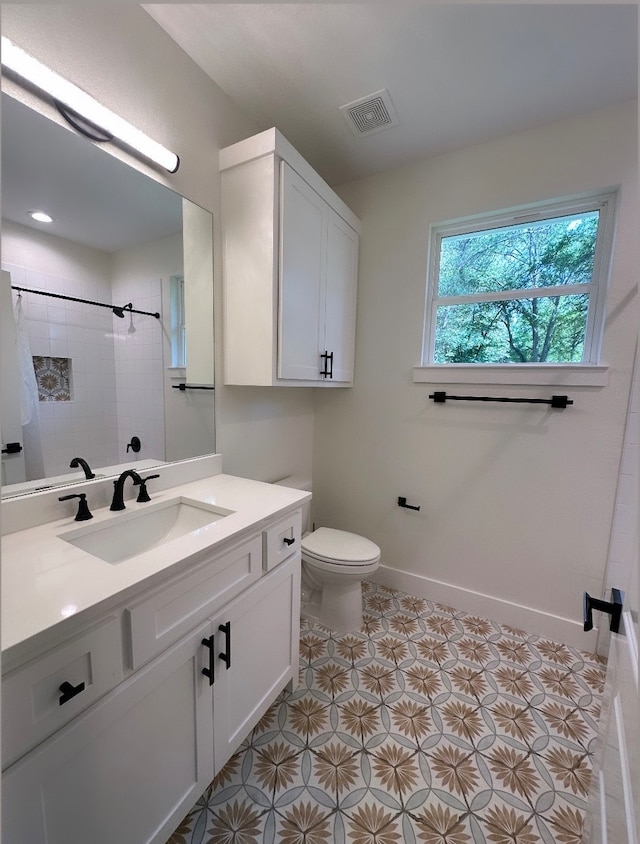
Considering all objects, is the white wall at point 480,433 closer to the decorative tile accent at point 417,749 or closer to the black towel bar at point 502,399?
the black towel bar at point 502,399

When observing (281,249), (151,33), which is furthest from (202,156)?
(281,249)

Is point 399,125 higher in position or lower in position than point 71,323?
higher

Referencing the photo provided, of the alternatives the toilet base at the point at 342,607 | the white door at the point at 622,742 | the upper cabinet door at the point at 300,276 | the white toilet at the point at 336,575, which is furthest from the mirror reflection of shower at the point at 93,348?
the white door at the point at 622,742

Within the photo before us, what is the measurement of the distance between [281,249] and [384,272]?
2.75ft

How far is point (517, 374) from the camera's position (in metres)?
1.92

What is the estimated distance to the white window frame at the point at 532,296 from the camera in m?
1.77

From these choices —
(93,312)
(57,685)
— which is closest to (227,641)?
(57,685)

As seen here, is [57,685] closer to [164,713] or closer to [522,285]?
[164,713]

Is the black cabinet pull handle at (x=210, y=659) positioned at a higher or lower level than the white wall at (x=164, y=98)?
lower

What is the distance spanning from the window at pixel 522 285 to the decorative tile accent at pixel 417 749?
1473 millimetres

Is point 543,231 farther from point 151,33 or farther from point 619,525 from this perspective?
point 151,33

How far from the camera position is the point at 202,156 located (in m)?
1.60

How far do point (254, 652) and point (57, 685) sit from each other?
2.16 feet

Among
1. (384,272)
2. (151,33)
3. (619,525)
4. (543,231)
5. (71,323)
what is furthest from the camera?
(384,272)
